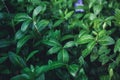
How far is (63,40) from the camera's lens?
6.27ft

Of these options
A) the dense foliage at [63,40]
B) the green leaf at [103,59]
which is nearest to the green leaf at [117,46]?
the dense foliage at [63,40]

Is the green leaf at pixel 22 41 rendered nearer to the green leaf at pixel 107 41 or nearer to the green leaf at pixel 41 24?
the green leaf at pixel 41 24

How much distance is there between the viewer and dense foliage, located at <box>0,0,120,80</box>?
1.79 meters

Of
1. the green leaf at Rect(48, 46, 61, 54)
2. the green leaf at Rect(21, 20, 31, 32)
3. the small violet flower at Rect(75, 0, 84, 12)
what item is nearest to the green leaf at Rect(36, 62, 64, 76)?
the green leaf at Rect(48, 46, 61, 54)

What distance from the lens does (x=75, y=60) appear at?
6.17 ft

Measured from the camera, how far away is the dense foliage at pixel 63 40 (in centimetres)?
179

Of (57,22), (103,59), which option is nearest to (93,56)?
(103,59)

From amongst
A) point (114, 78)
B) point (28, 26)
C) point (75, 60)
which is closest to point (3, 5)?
point (28, 26)

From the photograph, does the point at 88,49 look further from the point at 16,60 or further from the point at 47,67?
the point at 16,60

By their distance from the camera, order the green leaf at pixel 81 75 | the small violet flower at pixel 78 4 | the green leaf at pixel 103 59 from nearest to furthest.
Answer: the green leaf at pixel 81 75
the green leaf at pixel 103 59
the small violet flower at pixel 78 4

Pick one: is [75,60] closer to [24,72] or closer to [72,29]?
[72,29]

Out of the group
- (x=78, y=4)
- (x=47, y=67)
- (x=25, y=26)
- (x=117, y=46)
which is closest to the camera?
(x=47, y=67)

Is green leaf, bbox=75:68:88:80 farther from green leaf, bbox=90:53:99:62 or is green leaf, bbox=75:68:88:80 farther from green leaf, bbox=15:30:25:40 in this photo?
green leaf, bbox=15:30:25:40

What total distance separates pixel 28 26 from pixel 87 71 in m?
0.44
